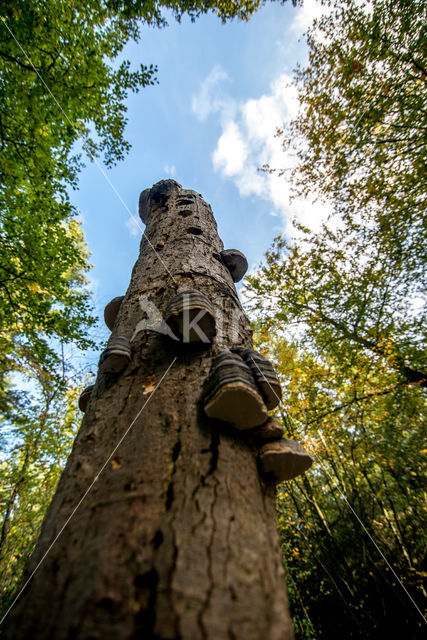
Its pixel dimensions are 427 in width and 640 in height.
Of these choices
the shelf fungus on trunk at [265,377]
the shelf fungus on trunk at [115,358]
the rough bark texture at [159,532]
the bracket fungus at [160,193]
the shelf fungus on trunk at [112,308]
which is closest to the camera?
the rough bark texture at [159,532]

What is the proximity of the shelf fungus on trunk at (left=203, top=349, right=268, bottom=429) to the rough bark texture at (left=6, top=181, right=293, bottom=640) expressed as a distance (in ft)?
0.26

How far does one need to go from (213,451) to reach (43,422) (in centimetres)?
859

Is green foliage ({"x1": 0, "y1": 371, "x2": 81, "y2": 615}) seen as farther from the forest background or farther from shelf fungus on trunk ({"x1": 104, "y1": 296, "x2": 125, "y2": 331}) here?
shelf fungus on trunk ({"x1": 104, "y1": 296, "x2": 125, "y2": 331})

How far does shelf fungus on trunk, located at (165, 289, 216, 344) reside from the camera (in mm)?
1529

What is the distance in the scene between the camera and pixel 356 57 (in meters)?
8.51

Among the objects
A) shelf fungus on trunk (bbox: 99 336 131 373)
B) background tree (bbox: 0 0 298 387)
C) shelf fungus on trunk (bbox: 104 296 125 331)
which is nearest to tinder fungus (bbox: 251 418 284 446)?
shelf fungus on trunk (bbox: 99 336 131 373)

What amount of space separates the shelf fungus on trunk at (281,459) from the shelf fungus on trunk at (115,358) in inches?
34.5

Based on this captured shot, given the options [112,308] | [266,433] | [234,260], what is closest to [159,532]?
[266,433]

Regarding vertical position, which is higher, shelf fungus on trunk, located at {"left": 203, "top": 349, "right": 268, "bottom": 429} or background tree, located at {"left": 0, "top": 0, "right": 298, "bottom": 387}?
background tree, located at {"left": 0, "top": 0, "right": 298, "bottom": 387}

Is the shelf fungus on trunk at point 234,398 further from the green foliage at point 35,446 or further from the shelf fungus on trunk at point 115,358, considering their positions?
the green foliage at point 35,446

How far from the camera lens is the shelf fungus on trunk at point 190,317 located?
1529 millimetres

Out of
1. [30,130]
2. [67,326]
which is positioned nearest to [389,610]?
[67,326]

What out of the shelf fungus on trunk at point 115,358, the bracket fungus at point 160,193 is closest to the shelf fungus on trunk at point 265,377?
the shelf fungus on trunk at point 115,358

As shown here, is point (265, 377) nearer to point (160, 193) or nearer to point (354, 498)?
point (160, 193)
